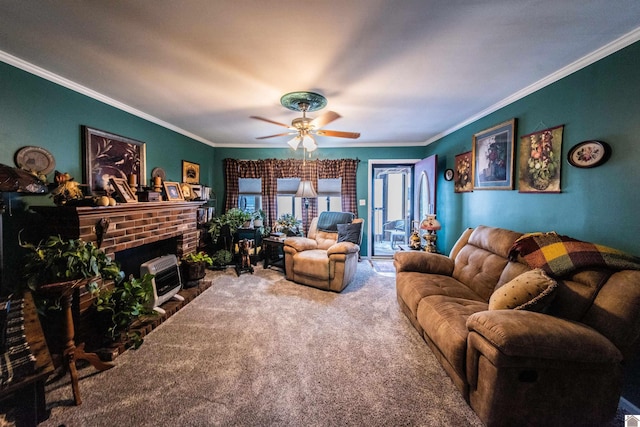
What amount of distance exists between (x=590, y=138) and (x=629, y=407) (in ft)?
6.21

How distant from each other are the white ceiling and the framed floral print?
862 mm

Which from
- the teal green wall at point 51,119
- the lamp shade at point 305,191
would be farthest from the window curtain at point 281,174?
the teal green wall at point 51,119

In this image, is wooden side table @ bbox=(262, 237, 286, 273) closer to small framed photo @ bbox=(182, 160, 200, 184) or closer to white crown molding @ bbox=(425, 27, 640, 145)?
small framed photo @ bbox=(182, 160, 200, 184)

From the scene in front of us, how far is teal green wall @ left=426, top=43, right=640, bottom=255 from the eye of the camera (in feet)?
5.54

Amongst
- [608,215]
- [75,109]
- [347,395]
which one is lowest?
[347,395]

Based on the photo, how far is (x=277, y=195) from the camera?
17.4ft

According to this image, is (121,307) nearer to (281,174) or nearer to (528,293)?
(528,293)

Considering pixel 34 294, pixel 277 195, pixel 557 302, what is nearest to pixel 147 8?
pixel 34 294

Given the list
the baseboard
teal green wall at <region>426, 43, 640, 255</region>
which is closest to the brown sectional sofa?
the baseboard

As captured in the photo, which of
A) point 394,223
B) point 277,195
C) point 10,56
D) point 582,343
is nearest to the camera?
point 582,343

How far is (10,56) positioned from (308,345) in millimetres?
3387

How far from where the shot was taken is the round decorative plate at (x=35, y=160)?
6.75ft

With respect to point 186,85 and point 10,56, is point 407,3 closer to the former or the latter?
point 186,85

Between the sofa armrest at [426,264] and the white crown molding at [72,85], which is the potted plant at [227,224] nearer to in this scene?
the white crown molding at [72,85]
